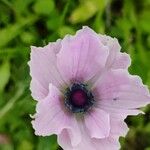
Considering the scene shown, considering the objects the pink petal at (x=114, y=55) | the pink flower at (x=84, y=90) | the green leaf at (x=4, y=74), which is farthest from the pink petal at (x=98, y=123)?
the green leaf at (x=4, y=74)

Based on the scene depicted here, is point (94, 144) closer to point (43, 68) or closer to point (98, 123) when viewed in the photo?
point (98, 123)

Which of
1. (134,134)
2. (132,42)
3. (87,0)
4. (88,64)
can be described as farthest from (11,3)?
(88,64)

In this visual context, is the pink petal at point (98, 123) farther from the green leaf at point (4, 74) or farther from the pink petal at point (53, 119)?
the green leaf at point (4, 74)

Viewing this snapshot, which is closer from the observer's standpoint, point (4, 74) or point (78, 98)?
point (78, 98)

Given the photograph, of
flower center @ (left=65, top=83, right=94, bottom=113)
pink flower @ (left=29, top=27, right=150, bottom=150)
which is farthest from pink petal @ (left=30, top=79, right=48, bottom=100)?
flower center @ (left=65, top=83, right=94, bottom=113)

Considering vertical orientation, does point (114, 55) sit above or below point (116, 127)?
above

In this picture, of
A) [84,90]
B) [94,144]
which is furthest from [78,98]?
[94,144]

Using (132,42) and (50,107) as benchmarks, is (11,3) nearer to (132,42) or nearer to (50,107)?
(132,42)

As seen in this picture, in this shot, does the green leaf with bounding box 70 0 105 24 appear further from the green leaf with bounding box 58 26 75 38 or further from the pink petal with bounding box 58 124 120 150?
the pink petal with bounding box 58 124 120 150
